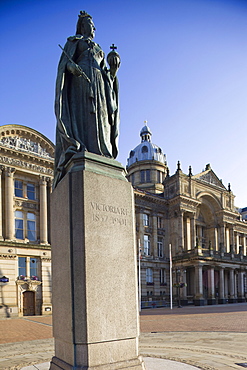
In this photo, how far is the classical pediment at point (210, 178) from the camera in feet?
220

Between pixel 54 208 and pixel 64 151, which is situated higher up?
pixel 64 151

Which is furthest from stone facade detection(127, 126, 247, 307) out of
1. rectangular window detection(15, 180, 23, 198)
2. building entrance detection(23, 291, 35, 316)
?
rectangular window detection(15, 180, 23, 198)

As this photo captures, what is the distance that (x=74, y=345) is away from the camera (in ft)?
20.6

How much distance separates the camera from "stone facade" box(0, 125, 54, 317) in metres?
39.5

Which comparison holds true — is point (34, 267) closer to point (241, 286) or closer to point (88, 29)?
point (88, 29)

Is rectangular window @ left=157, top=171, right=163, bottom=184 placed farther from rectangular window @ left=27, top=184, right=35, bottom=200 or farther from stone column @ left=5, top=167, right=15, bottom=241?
stone column @ left=5, top=167, right=15, bottom=241

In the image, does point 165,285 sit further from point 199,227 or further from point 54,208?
point 54,208

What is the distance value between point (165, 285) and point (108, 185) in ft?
182

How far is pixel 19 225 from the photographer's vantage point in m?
42.5

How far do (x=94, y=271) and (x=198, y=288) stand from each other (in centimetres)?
5182

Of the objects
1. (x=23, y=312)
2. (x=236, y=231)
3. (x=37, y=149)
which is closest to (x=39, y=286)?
(x=23, y=312)

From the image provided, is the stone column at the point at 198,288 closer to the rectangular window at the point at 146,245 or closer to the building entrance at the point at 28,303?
the rectangular window at the point at 146,245

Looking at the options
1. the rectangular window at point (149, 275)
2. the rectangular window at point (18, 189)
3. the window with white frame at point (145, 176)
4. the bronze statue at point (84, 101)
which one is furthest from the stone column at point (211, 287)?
the bronze statue at point (84, 101)

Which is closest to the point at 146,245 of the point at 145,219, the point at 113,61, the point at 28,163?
the point at 145,219
